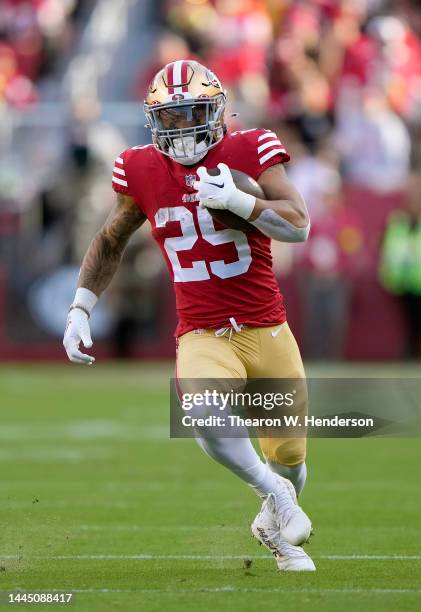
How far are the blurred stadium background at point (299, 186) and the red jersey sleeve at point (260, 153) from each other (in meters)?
9.11

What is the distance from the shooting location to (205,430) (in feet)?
17.4

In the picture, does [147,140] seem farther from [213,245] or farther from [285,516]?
[285,516]

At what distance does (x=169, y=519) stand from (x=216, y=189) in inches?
89.6

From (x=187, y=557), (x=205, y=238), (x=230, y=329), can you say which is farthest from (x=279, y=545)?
(x=205, y=238)

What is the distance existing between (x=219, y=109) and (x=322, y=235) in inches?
372

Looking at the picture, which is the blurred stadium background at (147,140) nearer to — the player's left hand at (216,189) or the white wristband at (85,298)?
the white wristband at (85,298)

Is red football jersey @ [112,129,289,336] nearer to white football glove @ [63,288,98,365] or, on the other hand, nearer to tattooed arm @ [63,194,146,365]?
tattooed arm @ [63,194,146,365]

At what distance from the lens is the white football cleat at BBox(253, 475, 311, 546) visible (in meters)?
5.39

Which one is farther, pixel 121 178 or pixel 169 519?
pixel 169 519

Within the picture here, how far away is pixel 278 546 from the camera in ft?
18.0

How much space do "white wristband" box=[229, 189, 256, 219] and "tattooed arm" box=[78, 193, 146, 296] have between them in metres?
0.69

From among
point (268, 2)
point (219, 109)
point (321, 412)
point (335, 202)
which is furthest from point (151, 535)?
point (268, 2)

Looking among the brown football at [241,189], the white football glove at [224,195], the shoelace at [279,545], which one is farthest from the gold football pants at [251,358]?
the white football glove at [224,195]

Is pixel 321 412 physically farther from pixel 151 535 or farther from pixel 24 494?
pixel 24 494
